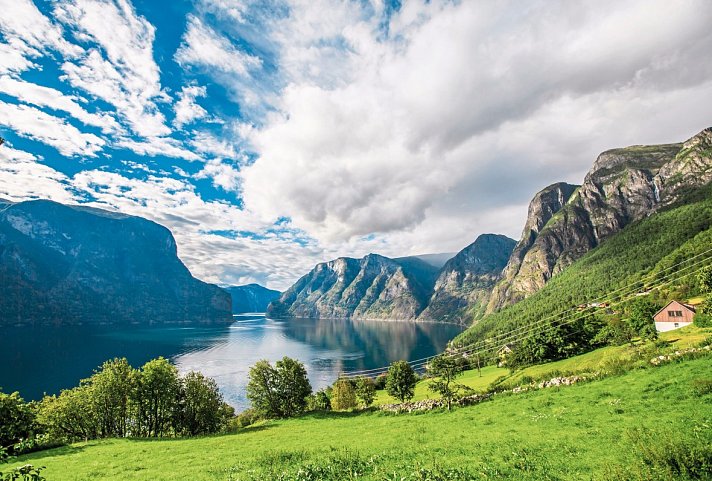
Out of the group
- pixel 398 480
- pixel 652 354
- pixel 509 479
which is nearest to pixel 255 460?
pixel 398 480

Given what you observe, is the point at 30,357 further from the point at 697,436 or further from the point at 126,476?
the point at 697,436

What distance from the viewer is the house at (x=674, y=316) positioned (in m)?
91.6

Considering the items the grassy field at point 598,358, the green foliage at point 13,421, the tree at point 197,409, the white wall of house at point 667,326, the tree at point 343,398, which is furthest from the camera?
the white wall of house at point 667,326

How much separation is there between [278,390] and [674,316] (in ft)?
352

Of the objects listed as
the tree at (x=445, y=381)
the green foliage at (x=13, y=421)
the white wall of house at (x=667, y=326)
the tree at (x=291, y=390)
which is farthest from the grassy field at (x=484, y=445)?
the white wall of house at (x=667, y=326)

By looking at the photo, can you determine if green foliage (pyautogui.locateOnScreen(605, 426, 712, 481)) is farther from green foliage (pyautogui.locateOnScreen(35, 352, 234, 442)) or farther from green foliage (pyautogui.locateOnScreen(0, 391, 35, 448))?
green foliage (pyautogui.locateOnScreen(0, 391, 35, 448))

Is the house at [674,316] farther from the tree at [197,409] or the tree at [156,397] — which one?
the tree at [156,397]

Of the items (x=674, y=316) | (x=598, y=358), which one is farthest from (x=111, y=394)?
(x=674, y=316)

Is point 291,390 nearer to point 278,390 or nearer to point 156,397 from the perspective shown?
point 278,390

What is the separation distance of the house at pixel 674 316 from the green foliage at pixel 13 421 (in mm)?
135479

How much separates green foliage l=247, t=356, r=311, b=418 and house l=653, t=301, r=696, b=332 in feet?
323

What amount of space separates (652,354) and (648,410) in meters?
16.5

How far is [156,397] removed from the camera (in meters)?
55.2

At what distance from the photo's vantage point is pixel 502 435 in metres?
21.8
